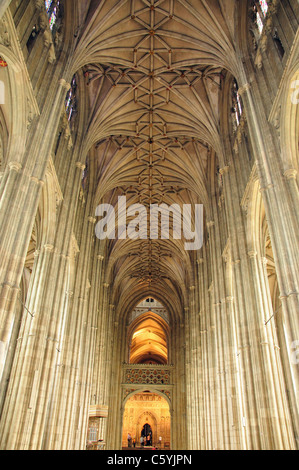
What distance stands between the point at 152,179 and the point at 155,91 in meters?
7.34

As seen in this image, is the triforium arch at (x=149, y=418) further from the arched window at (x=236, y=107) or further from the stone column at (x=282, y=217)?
the stone column at (x=282, y=217)

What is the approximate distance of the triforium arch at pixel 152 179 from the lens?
10.8 meters

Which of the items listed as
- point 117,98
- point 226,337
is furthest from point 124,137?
point 226,337

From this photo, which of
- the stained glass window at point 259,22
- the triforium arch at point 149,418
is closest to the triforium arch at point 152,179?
the stained glass window at point 259,22

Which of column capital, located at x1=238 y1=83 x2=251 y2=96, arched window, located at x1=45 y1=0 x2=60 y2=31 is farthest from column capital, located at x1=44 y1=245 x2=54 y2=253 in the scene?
column capital, located at x1=238 y1=83 x2=251 y2=96

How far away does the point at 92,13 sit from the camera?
16.2 m

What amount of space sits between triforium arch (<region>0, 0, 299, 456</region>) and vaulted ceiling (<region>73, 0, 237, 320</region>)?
8 centimetres

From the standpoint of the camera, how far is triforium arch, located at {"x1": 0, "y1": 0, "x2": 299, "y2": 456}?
10.8 m

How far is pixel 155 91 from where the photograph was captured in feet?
66.7

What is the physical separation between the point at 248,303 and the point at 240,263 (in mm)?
1741

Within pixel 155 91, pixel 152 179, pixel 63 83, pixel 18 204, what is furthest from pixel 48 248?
pixel 152 179

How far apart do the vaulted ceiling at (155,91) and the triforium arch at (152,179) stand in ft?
A: 0.26

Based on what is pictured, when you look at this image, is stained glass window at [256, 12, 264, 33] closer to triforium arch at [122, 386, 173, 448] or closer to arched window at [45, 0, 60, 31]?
arched window at [45, 0, 60, 31]

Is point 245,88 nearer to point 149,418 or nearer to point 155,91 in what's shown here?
point 155,91
